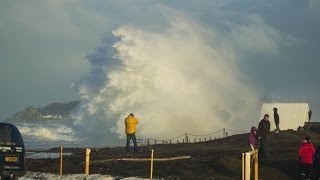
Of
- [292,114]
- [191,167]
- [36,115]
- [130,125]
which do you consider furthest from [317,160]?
[36,115]

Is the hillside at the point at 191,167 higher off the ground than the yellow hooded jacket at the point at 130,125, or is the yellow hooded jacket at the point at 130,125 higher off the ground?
the yellow hooded jacket at the point at 130,125

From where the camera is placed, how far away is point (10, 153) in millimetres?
17562

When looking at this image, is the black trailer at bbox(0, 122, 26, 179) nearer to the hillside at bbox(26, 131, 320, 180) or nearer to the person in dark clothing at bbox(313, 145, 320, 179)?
the hillside at bbox(26, 131, 320, 180)

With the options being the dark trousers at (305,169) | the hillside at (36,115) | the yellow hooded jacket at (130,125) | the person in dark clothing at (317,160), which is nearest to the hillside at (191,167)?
the dark trousers at (305,169)

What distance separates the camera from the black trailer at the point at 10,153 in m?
17.4

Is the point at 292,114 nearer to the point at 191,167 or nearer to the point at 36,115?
the point at 191,167

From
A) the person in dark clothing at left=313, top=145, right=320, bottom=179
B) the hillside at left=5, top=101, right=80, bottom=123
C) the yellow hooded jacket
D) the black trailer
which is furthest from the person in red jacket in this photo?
the hillside at left=5, top=101, right=80, bottom=123

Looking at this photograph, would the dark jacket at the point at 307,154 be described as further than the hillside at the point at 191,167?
No

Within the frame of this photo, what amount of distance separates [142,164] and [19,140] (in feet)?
22.0

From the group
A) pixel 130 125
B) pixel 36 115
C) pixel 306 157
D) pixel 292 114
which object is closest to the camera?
pixel 306 157

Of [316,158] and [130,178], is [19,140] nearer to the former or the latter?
[130,178]

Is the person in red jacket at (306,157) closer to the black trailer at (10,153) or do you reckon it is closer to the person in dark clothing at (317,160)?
the person in dark clothing at (317,160)

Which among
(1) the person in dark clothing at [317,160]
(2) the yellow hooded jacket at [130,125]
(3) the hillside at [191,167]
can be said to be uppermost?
(2) the yellow hooded jacket at [130,125]

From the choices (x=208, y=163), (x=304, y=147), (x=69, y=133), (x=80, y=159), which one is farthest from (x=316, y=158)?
(x=69, y=133)
